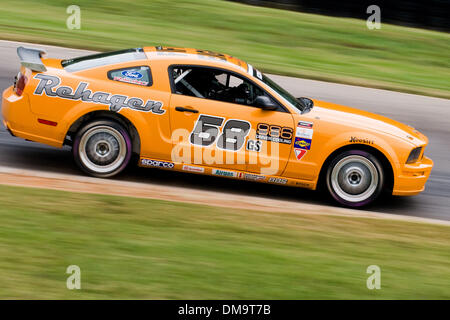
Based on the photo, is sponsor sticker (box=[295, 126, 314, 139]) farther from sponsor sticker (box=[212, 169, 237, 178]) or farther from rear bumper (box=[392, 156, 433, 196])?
rear bumper (box=[392, 156, 433, 196])

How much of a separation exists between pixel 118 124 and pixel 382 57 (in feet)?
35.7

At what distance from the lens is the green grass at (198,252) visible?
5273 mm

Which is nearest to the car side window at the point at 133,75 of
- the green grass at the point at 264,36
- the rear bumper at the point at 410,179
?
the rear bumper at the point at 410,179

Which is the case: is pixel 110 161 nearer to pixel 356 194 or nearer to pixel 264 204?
pixel 264 204

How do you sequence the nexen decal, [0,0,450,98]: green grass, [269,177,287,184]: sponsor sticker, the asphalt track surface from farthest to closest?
[0,0,450,98]: green grass < the asphalt track surface < [269,177,287,184]: sponsor sticker < the nexen decal

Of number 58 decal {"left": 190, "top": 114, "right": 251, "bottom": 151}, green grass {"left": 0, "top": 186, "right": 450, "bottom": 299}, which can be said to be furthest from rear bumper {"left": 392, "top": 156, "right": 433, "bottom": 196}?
number 58 decal {"left": 190, "top": 114, "right": 251, "bottom": 151}

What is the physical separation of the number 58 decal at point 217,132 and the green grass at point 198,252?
92cm

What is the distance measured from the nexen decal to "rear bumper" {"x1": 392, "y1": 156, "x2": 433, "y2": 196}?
302 cm

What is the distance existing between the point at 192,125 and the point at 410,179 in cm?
280

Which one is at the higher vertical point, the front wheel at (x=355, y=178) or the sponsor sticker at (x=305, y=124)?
the sponsor sticker at (x=305, y=124)

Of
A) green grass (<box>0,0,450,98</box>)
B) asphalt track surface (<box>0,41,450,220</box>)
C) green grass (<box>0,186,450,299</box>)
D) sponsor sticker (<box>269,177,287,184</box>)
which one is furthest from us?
green grass (<box>0,0,450,98</box>)

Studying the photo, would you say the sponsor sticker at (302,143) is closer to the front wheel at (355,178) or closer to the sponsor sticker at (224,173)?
the front wheel at (355,178)

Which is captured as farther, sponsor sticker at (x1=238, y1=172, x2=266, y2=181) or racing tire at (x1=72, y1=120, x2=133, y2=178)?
sponsor sticker at (x1=238, y1=172, x2=266, y2=181)

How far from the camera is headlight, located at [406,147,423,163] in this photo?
8.22m
